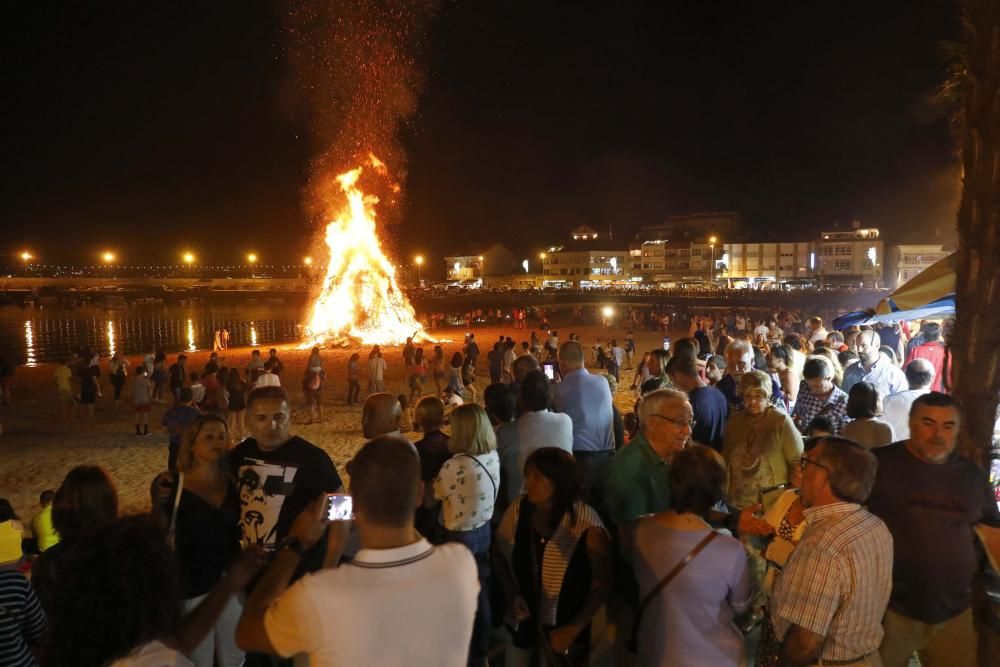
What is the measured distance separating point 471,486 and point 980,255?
124 inches

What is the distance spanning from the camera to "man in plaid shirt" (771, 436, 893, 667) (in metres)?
2.51

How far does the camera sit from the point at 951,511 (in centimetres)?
317

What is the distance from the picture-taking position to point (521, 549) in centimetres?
317

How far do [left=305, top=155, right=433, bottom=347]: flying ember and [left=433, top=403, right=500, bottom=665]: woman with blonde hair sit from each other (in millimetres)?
29392

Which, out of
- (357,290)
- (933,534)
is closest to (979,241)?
(933,534)

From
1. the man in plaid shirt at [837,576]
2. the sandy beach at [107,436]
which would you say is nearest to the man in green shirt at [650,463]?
the man in plaid shirt at [837,576]

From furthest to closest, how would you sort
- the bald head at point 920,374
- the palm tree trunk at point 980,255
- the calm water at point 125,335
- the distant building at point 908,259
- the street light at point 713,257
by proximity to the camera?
1. the street light at point 713,257
2. the distant building at point 908,259
3. the calm water at point 125,335
4. the bald head at point 920,374
5. the palm tree trunk at point 980,255

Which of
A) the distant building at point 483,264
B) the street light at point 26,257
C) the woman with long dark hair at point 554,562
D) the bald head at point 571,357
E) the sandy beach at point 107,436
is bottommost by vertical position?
the sandy beach at point 107,436

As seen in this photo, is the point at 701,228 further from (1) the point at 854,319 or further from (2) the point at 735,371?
(2) the point at 735,371

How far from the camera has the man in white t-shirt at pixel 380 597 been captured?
6.07 feet

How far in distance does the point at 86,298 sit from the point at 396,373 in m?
95.8

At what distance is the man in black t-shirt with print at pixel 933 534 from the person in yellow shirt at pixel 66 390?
1743cm

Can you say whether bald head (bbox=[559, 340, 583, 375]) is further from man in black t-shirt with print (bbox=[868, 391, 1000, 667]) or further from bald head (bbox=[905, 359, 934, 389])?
bald head (bbox=[905, 359, 934, 389])

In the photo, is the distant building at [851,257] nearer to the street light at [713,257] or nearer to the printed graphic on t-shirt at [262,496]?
the street light at [713,257]
